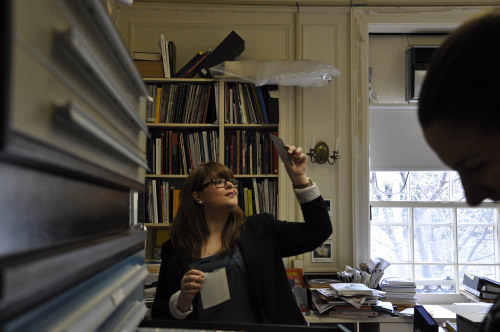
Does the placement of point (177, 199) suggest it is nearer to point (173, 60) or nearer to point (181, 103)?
point (181, 103)

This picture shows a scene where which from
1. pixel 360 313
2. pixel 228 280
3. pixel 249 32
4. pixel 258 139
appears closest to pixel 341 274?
pixel 360 313

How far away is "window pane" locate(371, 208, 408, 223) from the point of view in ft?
12.8

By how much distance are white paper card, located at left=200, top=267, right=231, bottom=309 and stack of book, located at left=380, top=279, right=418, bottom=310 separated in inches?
71.3

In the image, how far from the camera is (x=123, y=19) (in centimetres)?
375

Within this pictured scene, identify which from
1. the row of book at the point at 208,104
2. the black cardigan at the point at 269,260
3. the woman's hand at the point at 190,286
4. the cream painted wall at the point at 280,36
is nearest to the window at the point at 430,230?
the cream painted wall at the point at 280,36

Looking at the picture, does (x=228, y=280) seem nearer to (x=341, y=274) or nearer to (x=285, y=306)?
(x=285, y=306)

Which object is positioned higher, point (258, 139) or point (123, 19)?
point (123, 19)

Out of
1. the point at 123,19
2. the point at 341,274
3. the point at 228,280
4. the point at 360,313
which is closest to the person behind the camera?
the point at 228,280

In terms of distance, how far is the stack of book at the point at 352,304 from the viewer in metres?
3.04

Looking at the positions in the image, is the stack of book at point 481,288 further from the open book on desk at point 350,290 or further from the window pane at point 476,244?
the open book on desk at point 350,290

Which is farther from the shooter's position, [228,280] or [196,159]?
[196,159]

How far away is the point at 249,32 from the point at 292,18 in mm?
353

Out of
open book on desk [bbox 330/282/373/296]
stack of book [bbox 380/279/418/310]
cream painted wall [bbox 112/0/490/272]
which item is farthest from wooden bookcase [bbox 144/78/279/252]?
stack of book [bbox 380/279/418/310]

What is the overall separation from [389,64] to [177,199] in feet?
6.62
